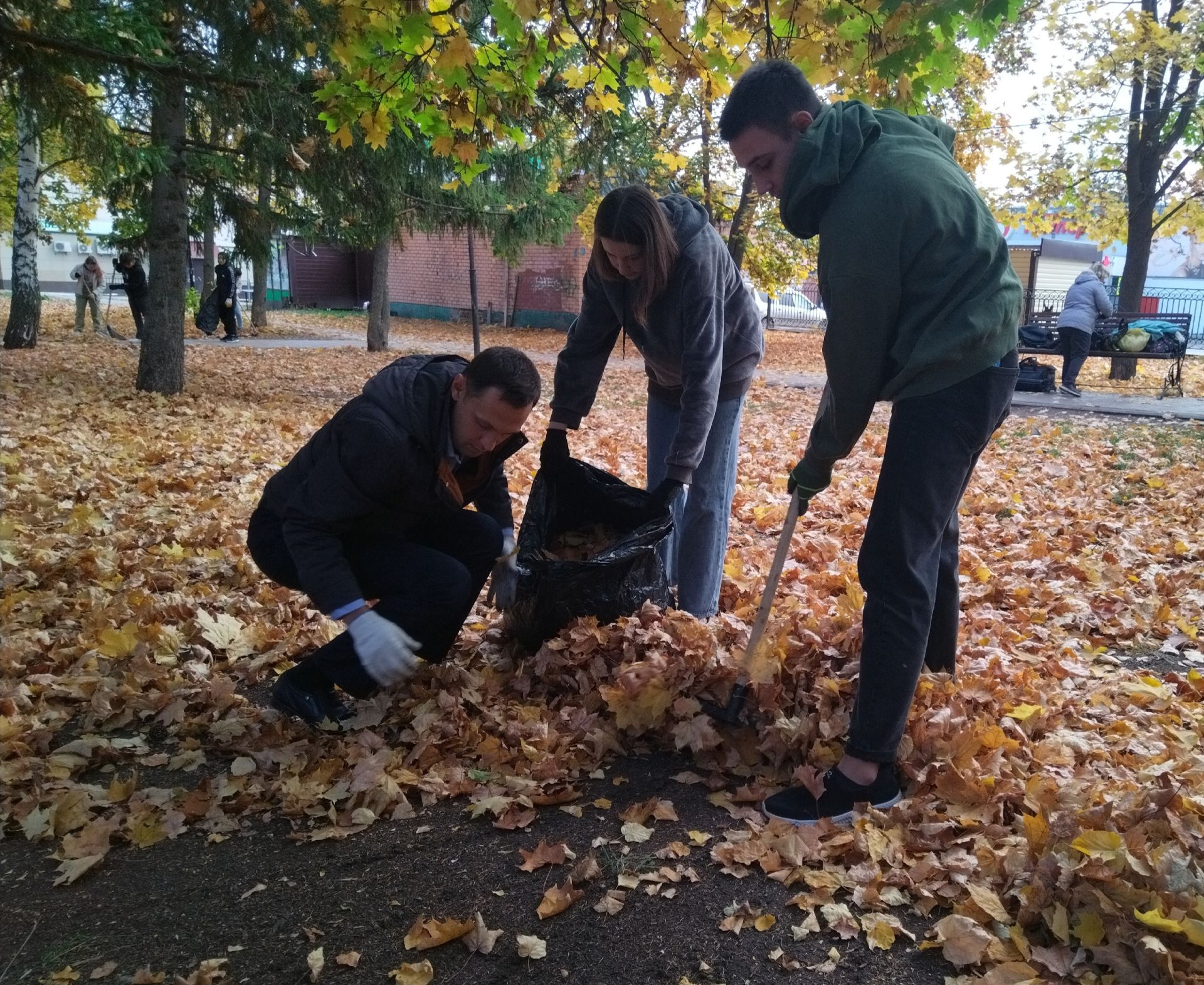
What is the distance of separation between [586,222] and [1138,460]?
472 inches

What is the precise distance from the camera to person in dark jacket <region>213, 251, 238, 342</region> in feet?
58.4

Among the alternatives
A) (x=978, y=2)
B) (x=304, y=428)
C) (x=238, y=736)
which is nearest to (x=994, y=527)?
(x=978, y=2)

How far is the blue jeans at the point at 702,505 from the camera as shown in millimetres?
3406

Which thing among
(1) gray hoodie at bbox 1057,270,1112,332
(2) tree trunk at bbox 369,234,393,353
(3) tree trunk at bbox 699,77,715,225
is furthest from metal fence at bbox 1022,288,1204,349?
(2) tree trunk at bbox 369,234,393,353

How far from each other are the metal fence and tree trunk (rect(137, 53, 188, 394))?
1495 cm

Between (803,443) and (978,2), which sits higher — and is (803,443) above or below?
below

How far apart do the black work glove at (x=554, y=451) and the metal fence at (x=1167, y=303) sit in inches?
665

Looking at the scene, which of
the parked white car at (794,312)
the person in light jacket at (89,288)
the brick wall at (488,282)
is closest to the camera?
the person in light jacket at (89,288)

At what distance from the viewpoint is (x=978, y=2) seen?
9.20 ft

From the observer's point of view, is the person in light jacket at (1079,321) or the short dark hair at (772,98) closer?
the short dark hair at (772,98)

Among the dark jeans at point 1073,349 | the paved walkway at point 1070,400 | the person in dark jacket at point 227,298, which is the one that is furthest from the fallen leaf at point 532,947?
the person in dark jacket at point 227,298

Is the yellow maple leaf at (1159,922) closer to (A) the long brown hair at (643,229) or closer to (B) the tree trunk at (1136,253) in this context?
(A) the long brown hair at (643,229)

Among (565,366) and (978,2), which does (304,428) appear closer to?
(565,366)

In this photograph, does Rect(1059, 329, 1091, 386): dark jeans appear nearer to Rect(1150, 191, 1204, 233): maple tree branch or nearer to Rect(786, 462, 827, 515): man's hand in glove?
Rect(1150, 191, 1204, 233): maple tree branch
